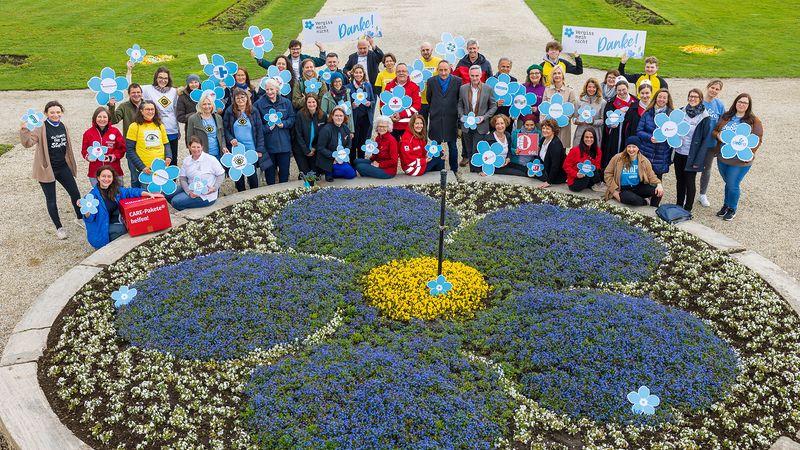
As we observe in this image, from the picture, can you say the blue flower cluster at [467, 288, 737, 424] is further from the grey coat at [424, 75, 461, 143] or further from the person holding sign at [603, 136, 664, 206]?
the grey coat at [424, 75, 461, 143]

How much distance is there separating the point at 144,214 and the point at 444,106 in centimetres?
559

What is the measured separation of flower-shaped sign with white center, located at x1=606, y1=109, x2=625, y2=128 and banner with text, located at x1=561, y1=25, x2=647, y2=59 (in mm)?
3354

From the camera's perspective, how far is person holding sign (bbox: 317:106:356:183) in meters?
11.4

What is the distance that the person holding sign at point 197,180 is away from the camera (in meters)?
10.6

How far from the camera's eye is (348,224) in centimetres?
1012

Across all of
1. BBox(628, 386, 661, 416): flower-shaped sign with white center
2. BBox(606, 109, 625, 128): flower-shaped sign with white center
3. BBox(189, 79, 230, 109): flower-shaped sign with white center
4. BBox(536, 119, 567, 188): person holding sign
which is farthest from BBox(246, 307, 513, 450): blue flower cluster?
BBox(606, 109, 625, 128): flower-shaped sign with white center

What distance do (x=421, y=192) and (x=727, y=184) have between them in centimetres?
515

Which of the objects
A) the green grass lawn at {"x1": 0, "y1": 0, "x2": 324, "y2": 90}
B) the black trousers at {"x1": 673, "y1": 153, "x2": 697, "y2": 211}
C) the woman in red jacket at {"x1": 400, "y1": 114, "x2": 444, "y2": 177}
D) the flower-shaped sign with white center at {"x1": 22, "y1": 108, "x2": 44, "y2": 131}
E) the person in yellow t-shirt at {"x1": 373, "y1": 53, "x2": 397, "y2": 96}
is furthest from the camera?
the green grass lawn at {"x1": 0, "y1": 0, "x2": 324, "y2": 90}

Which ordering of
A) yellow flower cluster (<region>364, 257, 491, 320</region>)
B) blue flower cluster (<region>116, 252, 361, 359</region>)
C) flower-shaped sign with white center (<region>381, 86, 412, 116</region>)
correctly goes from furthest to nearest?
flower-shaped sign with white center (<region>381, 86, 412, 116</region>) < yellow flower cluster (<region>364, 257, 491, 320</region>) < blue flower cluster (<region>116, 252, 361, 359</region>)

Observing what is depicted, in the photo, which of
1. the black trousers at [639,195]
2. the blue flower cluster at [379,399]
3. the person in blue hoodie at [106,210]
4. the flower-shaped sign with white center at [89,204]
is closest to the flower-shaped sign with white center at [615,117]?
the black trousers at [639,195]

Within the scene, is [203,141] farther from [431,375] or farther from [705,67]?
[705,67]

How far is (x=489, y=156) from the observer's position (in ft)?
37.9

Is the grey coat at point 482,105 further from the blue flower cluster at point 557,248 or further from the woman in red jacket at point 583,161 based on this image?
the blue flower cluster at point 557,248

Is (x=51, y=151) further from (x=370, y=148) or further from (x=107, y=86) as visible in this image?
(x=370, y=148)
